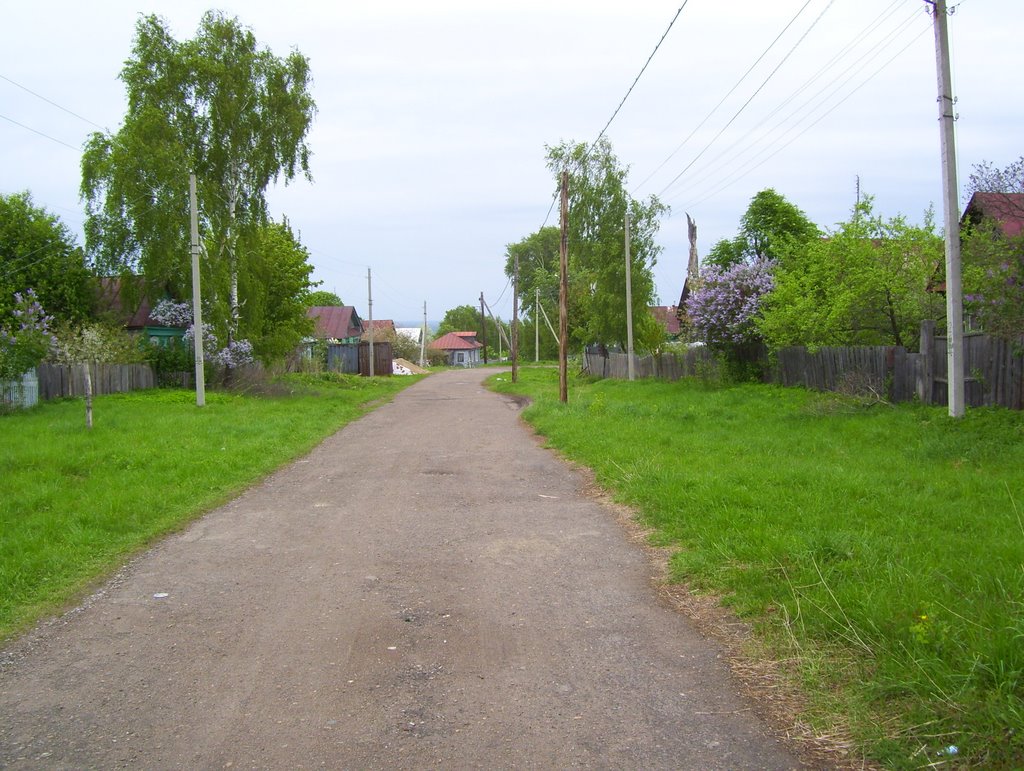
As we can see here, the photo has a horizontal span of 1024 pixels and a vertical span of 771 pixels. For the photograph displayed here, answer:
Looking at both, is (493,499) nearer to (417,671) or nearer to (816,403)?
(417,671)

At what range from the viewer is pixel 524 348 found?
8850 centimetres

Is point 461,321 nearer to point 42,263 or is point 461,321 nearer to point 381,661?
point 42,263

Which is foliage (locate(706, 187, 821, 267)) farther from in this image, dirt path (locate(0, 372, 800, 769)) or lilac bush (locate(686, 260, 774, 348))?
dirt path (locate(0, 372, 800, 769))

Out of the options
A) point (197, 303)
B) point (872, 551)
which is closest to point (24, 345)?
point (197, 303)

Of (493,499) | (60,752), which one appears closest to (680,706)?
(60,752)

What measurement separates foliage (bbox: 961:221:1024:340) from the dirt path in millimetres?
7169

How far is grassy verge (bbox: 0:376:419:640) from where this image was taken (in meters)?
6.79

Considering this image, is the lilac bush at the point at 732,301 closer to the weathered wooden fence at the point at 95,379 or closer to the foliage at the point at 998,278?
the foliage at the point at 998,278

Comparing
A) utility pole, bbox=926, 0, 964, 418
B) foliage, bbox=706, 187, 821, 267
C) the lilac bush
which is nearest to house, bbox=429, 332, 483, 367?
foliage, bbox=706, 187, 821, 267

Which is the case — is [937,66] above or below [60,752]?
above

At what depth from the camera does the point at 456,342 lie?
121 m

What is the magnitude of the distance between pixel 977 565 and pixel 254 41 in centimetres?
2998

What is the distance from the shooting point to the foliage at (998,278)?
11328 millimetres

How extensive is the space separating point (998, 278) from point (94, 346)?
79.1 ft
